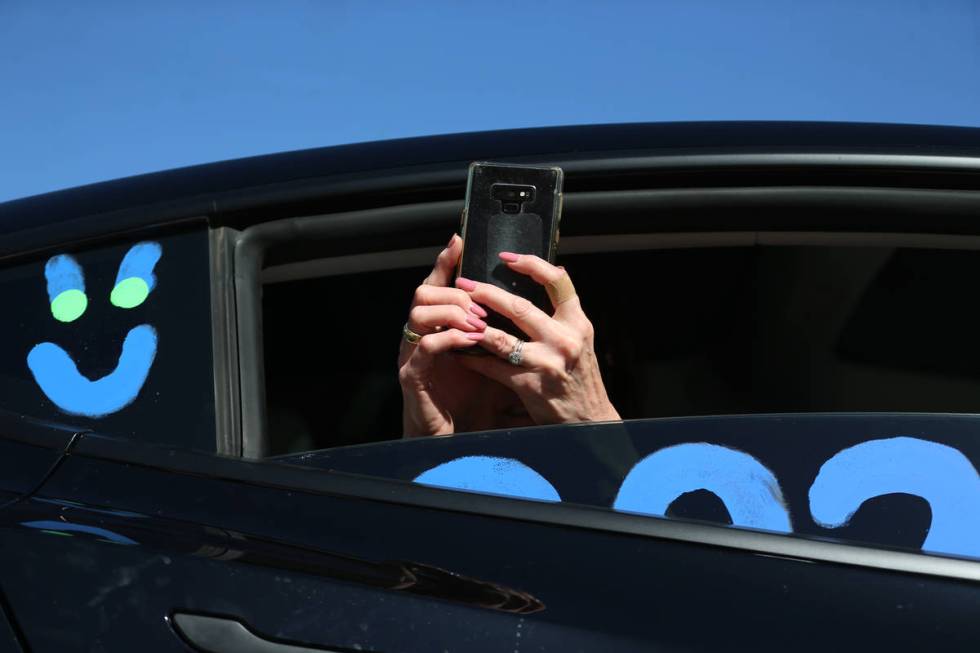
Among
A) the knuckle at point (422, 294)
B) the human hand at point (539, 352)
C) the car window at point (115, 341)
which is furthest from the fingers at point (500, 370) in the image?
the car window at point (115, 341)

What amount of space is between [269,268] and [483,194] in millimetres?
394

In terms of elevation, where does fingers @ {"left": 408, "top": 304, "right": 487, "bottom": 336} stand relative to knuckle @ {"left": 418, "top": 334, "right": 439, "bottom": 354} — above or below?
above

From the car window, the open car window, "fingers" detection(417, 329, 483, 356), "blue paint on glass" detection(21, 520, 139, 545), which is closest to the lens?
"blue paint on glass" detection(21, 520, 139, 545)

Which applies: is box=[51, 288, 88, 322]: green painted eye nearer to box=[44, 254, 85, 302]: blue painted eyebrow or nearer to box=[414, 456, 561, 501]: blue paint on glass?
box=[44, 254, 85, 302]: blue painted eyebrow

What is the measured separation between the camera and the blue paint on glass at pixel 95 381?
1458 millimetres

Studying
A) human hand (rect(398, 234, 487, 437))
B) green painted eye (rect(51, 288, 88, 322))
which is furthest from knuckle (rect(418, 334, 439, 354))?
green painted eye (rect(51, 288, 88, 322))

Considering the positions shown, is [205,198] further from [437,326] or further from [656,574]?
[656,574]

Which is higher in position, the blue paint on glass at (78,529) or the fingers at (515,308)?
the fingers at (515,308)

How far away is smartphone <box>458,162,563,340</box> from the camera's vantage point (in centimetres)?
162

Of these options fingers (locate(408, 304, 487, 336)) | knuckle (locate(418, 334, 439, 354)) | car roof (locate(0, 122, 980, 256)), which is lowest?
knuckle (locate(418, 334, 439, 354))

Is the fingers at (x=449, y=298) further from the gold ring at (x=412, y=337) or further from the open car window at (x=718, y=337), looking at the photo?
the open car window at (x=718, y=337)

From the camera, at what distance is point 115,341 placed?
1484mm

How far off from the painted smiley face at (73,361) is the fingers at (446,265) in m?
0.43

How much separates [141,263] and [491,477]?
0.61 m
